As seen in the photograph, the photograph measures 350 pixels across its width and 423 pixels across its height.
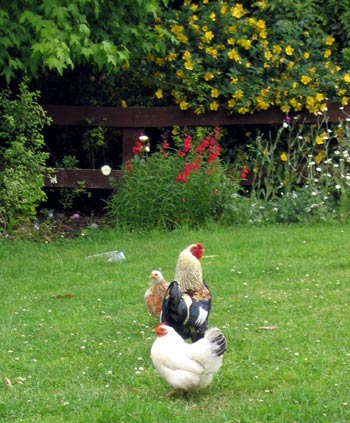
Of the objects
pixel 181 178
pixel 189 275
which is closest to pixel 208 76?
pixel 181 178

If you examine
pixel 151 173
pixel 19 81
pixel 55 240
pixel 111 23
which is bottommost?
pixel 55 240

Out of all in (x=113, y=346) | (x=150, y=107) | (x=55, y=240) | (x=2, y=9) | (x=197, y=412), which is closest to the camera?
(x=197, y=412)

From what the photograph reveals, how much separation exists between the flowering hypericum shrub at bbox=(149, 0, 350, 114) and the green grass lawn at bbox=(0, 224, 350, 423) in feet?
7.60

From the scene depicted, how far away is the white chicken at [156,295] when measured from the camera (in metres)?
7.14

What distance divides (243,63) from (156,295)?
630cm

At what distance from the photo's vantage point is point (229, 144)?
533 inches

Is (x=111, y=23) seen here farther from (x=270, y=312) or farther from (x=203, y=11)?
(x=270, y=312)

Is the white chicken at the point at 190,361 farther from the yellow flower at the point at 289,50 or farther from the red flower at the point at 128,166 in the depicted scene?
the yellow flower at the point at 289,50

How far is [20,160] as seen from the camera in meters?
11.9

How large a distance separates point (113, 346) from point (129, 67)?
7048 millimetres

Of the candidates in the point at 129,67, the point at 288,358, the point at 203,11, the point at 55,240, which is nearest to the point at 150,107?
the point at 129,67

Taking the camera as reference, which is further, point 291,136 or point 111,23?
point 291,136

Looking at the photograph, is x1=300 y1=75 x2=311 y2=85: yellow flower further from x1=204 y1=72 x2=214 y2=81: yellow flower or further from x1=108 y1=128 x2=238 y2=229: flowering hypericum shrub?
x1=108 y1=128 x2=238 y2=229: flowering hypericum shrub

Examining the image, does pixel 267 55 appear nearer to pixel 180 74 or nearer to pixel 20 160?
pixel 180 74
